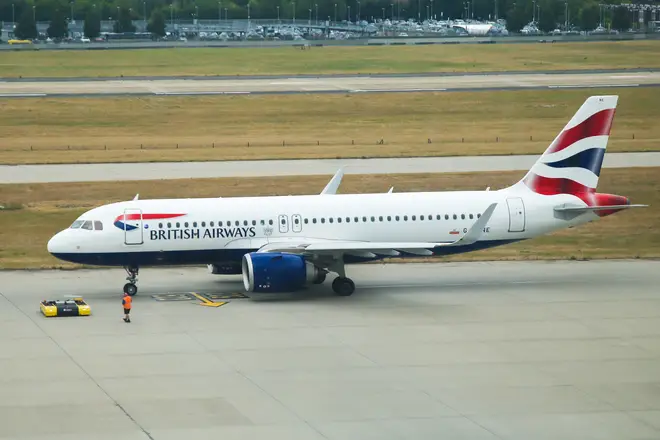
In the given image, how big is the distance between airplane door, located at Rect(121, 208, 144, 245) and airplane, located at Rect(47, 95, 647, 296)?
38mm

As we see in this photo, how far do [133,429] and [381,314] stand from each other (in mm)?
14766

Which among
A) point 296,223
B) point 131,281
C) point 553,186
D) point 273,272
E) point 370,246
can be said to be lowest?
point 131,281

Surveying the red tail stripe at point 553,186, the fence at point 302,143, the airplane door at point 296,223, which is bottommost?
the fence at point 302,143

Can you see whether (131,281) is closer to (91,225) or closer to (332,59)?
(91,225)

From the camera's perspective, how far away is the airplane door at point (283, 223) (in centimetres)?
4662

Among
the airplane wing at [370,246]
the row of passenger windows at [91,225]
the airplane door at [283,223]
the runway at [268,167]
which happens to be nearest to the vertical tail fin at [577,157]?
the airplane wing at [370,246]

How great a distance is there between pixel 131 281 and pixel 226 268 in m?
3.76

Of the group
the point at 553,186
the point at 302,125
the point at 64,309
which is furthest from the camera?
the point at 302,125

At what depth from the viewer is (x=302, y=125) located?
10081cm

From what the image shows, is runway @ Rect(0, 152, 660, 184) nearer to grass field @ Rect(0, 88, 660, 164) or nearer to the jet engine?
grass field @ Rect(0, 88, 660, 164)

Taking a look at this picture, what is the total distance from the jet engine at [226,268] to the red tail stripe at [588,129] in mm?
13649

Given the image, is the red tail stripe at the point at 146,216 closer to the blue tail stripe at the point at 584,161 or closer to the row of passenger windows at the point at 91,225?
A: the row of passenger windows at the point at 91,225

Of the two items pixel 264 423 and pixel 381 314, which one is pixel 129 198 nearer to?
pixel 381 314

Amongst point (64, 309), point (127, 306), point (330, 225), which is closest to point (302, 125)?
point (330, 225)
